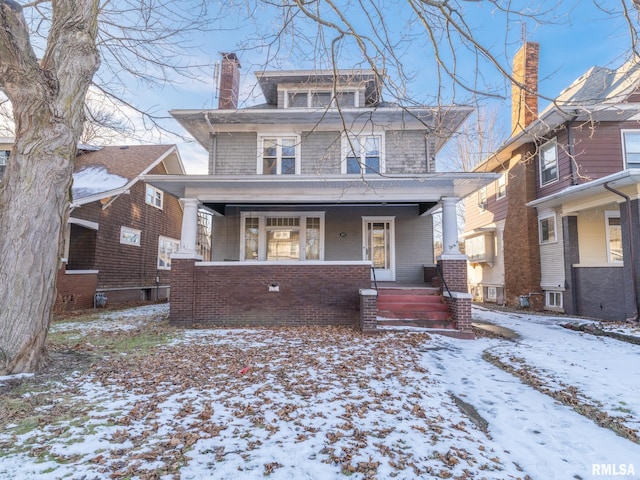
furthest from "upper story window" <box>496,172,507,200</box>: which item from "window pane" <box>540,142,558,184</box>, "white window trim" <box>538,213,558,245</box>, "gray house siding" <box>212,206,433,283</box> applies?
"gray house siding" <box>212,206,433,283</box>

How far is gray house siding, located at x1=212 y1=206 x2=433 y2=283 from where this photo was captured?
36.4ft

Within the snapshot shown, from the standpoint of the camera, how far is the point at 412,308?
821cm

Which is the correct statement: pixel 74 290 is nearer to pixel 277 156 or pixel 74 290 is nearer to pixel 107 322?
pixel 107 322

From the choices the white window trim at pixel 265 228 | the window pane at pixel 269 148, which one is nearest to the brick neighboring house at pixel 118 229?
the white window trim at pixel 265 228

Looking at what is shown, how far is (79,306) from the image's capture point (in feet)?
37.9

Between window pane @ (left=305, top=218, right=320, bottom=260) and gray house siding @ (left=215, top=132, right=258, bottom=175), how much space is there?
244 cm

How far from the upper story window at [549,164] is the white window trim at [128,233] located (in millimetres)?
15853

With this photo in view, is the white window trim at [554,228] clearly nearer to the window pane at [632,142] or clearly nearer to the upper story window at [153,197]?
the window pane at [632,142]

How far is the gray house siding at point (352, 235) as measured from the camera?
11.1m

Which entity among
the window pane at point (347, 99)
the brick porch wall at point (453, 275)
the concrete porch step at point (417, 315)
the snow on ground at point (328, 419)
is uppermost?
the window pane at point (347, 99)

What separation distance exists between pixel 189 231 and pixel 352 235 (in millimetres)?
4902

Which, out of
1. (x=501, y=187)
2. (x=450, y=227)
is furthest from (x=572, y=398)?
(x=501, y=187)

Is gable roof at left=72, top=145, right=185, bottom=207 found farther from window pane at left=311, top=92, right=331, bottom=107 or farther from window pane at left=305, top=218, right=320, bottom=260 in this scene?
window pane at left=311, top=92, right=331, bottom=107

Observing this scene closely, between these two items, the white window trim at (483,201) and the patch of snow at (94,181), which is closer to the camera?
the patch of snow at (94,181)
